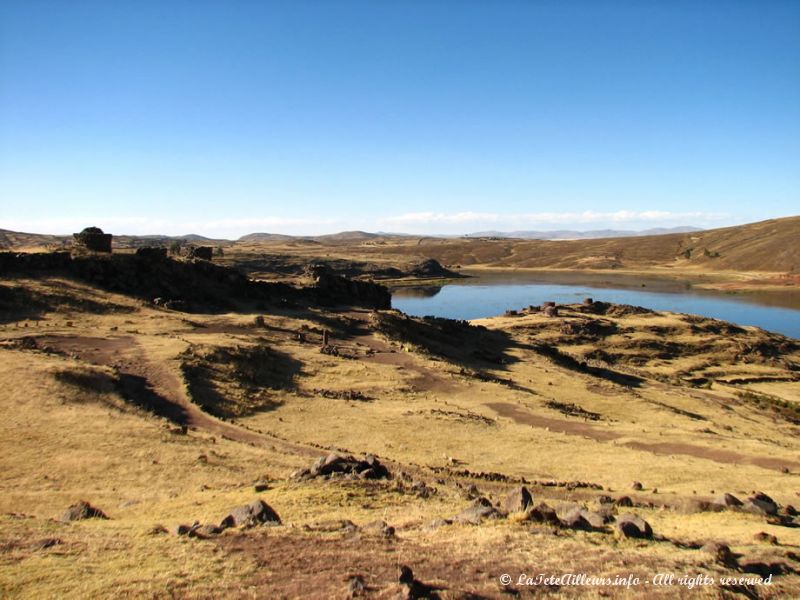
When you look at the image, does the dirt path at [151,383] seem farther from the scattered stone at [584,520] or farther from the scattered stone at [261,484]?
the scattered stone at [584,520]

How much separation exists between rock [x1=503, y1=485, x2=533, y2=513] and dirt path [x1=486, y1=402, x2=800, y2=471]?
47.4 ft

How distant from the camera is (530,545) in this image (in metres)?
13.5

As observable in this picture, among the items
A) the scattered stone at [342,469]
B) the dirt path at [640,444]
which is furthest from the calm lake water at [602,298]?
the scattered stone at [342,469]

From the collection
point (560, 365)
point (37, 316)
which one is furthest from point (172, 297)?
point (560, 365)

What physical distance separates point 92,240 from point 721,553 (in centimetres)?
6019

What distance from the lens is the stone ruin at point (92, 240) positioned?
57.8m

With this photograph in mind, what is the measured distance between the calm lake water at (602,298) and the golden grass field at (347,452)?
47.4m

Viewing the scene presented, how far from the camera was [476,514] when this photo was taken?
15961 mm

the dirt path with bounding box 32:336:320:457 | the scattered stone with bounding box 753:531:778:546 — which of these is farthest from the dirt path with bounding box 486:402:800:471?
the dirt path with bounding box 32:336:320:457

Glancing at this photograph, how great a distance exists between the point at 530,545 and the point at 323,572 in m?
4.90

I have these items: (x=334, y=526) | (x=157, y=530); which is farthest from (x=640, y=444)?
(x=157, y=530)

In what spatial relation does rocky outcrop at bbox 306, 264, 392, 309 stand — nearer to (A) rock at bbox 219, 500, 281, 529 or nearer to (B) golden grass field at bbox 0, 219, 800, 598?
(B) golden grass field at bbox 0, 219, 800, 598

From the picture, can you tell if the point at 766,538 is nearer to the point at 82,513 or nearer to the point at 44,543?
the point at 44,543

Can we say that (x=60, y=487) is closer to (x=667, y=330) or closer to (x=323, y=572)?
(x=323, y=572)
